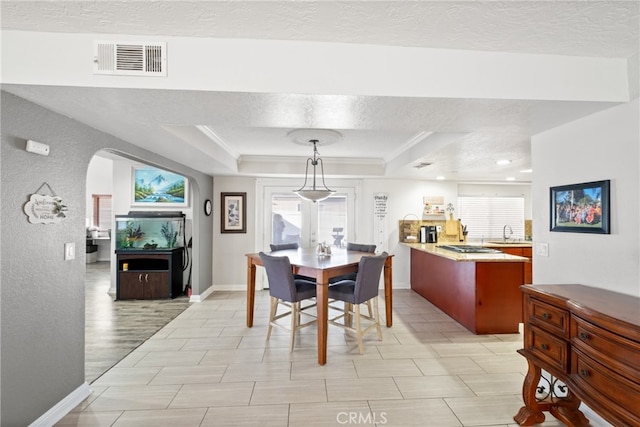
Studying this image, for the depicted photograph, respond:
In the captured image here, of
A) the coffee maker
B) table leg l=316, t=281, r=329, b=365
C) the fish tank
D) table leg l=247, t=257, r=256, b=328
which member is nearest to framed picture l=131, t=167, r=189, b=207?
the fish tank

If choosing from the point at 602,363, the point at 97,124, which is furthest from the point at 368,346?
the point at 97,124

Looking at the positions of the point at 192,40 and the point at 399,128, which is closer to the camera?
the point at 192,40

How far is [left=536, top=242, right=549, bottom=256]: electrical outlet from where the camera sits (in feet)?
7.50

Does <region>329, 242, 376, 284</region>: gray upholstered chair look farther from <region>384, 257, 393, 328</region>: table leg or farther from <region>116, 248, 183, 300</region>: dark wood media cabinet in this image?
<region>116, 248, 183, 300</region>: dark wood media cabinet

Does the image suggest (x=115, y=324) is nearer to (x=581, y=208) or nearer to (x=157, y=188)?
(x=157, y=188)

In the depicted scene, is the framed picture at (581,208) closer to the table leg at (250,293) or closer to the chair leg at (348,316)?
the chair leg at (348,316)

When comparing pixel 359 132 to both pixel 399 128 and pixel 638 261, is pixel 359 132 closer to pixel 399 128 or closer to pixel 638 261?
pixel 399 128

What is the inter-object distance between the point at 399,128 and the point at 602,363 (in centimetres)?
178

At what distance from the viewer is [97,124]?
7.06 ft

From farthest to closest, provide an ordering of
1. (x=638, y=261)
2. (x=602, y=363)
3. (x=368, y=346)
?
(x=368, y=346), (x=638, y=261), (x=602, y=363)

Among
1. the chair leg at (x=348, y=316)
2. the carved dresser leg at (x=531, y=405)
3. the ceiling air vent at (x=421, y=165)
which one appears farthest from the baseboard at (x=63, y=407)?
the ceiling air vent at (x=421, y=165)

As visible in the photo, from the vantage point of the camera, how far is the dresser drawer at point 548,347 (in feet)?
5.21

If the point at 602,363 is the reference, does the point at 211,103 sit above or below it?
above

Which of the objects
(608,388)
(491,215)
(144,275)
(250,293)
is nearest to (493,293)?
(608,388)
